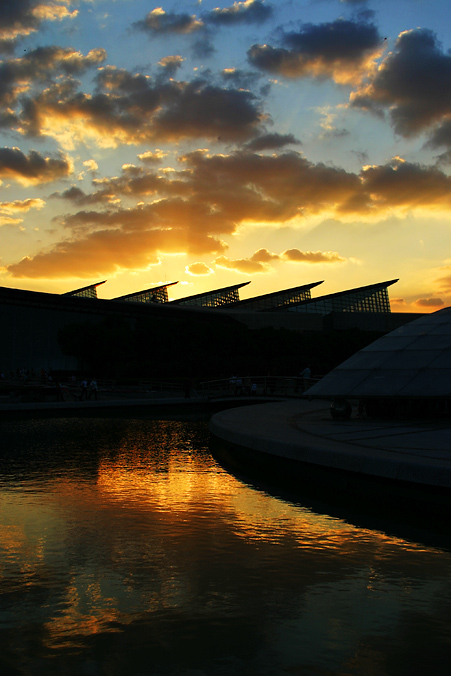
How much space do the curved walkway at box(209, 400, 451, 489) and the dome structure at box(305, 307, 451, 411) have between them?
2.59 ft

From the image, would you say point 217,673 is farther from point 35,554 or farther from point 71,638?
point 35,554

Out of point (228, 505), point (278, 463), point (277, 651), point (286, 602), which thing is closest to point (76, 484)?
point (228, 505)

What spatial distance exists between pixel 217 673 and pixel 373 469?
561 centimetres

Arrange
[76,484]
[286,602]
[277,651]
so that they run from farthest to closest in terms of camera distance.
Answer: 1. [76,484]
2. [286,602]
3. [277,651]

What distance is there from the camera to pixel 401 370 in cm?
1673

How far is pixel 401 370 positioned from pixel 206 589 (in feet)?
41.2

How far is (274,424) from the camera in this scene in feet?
53.3

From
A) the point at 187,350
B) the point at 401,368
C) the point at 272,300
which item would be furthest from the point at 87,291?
the point at 401,368

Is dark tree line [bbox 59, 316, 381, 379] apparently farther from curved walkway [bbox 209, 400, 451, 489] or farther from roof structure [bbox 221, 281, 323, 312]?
roof structure [bbox 221, 281, 323, 312]

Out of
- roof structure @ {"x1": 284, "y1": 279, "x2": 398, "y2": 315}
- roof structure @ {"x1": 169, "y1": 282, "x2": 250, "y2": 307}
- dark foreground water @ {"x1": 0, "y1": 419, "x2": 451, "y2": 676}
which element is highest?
A: roof structure @ {"x1": 169, "y1": 282, "x2": 250, "y2": 307}

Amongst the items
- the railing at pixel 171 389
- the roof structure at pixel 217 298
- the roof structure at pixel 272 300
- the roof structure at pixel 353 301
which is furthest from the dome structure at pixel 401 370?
the roof structure at pixel 217 298

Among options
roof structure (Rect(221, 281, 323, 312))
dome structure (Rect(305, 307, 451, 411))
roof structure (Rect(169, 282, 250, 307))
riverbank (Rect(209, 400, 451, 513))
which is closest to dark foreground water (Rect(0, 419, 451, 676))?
riverbank (Rect(209, 400, 451, 513))

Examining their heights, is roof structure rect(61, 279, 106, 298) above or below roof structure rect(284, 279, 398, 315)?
above

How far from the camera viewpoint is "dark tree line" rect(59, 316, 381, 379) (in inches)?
2095
